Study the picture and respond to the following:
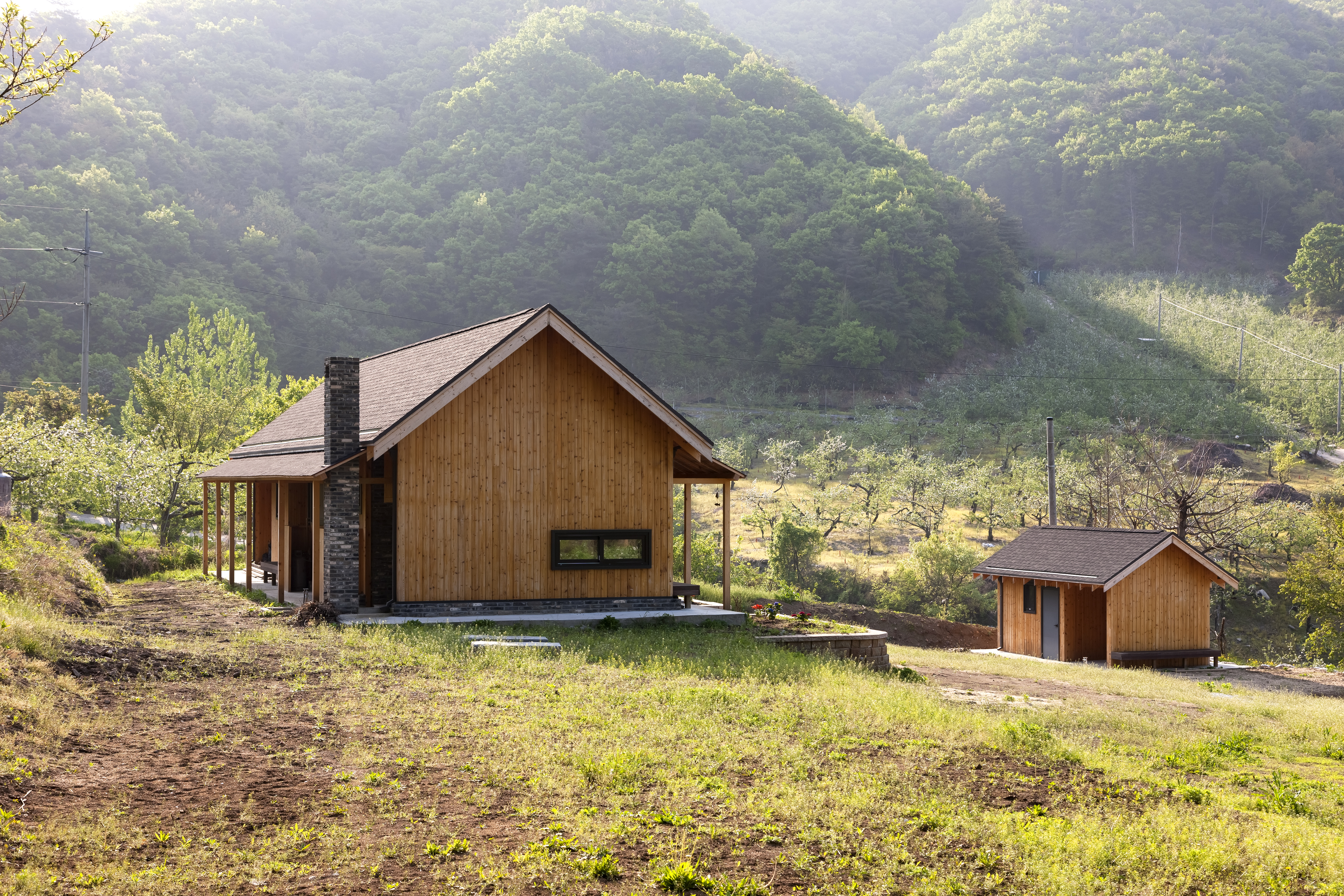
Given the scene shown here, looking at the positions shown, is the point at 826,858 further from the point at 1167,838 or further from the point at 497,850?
the point at 1167,838

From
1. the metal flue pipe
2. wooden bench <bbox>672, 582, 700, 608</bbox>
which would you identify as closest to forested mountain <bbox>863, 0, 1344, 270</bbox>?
the metal flue pipe

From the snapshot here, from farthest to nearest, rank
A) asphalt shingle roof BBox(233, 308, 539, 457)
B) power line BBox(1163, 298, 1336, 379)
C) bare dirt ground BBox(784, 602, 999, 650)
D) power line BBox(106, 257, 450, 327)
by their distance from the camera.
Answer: power line BBox(106, 257, 450, 327) → power line BBox(1163, 298, 1336, 379) → bare dirt ground BBox(784, 602, 999, 650) → asphalt shingle roof BBox(233, 308, 539, 457)

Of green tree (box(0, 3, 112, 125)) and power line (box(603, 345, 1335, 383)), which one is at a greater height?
power line (box(603, 345, 1335, 383))

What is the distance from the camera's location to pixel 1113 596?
22859 mm

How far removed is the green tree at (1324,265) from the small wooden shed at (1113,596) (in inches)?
2812

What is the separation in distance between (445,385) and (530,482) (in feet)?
8.32

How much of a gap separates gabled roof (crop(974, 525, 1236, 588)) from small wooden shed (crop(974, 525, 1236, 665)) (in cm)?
2

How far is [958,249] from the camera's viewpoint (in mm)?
81625

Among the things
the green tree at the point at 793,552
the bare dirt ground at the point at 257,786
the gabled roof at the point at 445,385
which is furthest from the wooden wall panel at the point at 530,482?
the green tree at the point at 793,552

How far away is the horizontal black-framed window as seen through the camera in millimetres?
17469

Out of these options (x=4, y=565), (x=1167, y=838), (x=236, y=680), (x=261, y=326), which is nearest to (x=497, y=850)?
(x=1167, y=838)

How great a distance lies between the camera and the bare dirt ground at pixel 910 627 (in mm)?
25984

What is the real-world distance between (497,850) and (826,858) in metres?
1.98

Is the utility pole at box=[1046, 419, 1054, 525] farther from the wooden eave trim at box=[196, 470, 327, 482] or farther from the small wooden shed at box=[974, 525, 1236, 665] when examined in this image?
the wooden eave trim at box=[196, 470, 327, 482]
